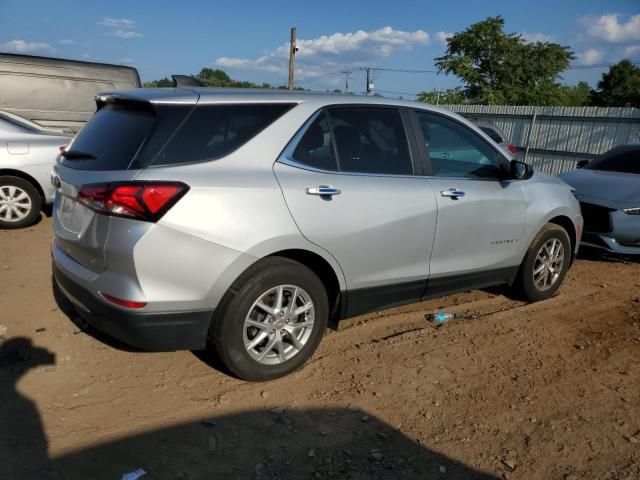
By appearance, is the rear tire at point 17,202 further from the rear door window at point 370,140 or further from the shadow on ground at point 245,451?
the rear door window at point 370,140

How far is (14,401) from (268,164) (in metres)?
1.97

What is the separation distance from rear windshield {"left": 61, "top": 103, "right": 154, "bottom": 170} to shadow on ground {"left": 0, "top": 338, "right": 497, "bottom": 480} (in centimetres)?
141

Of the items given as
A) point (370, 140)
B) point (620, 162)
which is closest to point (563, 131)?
point (620, 162)

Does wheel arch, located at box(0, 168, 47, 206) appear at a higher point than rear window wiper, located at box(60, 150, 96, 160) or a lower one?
lower

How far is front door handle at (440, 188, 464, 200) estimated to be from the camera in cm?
377

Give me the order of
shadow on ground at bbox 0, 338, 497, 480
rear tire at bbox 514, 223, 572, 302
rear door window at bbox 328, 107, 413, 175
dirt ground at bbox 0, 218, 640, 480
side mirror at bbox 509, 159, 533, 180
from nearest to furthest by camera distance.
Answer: shadow on ground at bbox 0, 338, 497, 480
dirt ground at bbox 0, 218, 640, 480
rear door window at bbox 328, 107, 413, 175
side mirror at bbox 509, 159, 533, 180
rear tire at bbox 514, 223, 572, 302

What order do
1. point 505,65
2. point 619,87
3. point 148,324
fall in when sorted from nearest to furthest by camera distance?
1. point 148,324
2. point 505,65
3. point 619,87

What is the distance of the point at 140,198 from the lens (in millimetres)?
2615

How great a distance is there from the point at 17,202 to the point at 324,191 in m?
5.25

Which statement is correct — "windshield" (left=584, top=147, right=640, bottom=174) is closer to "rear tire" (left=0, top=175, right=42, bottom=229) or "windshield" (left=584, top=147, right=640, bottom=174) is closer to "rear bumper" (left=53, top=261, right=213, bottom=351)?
"rear bumper" (left=53, top=261, right=213, bottom=351)

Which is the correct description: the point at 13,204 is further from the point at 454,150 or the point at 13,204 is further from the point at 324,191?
the point at 454,150

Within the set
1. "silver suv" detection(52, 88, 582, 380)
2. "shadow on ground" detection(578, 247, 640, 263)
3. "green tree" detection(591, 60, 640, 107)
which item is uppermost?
"green tree" detection(591, 60, 640, 107)

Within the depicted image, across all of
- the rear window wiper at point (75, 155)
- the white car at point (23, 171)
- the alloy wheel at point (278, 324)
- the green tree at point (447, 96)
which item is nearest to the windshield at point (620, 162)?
the alloy wheel at point (278, 324)

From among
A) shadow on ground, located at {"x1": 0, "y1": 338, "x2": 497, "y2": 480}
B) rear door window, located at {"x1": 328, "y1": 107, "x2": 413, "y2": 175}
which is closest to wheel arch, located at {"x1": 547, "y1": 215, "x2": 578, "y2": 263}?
rear door window, located at {"x1": 328, "y1": 107, "x2": 413, "y2": 175}
